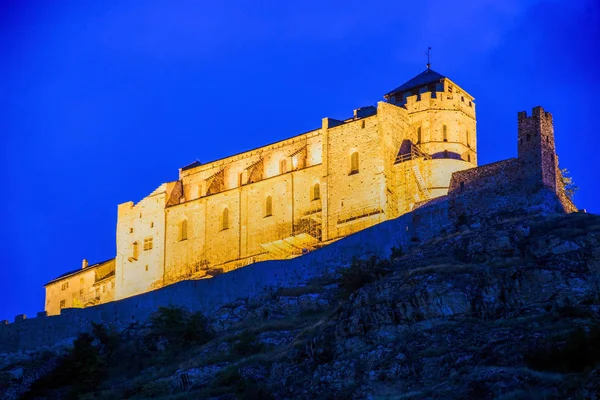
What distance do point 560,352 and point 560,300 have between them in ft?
14.9

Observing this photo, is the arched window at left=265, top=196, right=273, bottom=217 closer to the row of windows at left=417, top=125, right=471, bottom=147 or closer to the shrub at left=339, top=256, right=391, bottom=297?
the row of windows at left=417, top=125, right=471, bottom=147

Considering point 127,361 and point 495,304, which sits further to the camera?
point 127,361

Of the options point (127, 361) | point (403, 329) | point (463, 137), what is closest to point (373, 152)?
point (463, 137)

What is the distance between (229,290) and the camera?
184ft

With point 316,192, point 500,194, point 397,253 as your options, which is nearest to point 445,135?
point 316,192

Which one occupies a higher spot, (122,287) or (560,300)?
(122,287)

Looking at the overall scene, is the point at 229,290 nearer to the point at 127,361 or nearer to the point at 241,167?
the point at 127,361

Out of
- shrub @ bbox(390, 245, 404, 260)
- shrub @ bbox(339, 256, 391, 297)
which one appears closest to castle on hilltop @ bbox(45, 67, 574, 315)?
shrub @ bbox(390, 245, 404, 260)

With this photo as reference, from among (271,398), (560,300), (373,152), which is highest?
(373,152)

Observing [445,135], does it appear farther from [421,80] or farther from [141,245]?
[141,245]

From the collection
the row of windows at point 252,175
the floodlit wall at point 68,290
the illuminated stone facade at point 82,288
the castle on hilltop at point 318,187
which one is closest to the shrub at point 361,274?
the castle on hilltop at point 318,187

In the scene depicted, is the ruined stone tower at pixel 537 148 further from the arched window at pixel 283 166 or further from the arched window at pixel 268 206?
the arched window at pixel 283 166

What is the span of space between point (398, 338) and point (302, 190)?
29629 millimetres

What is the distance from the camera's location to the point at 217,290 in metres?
56.2
